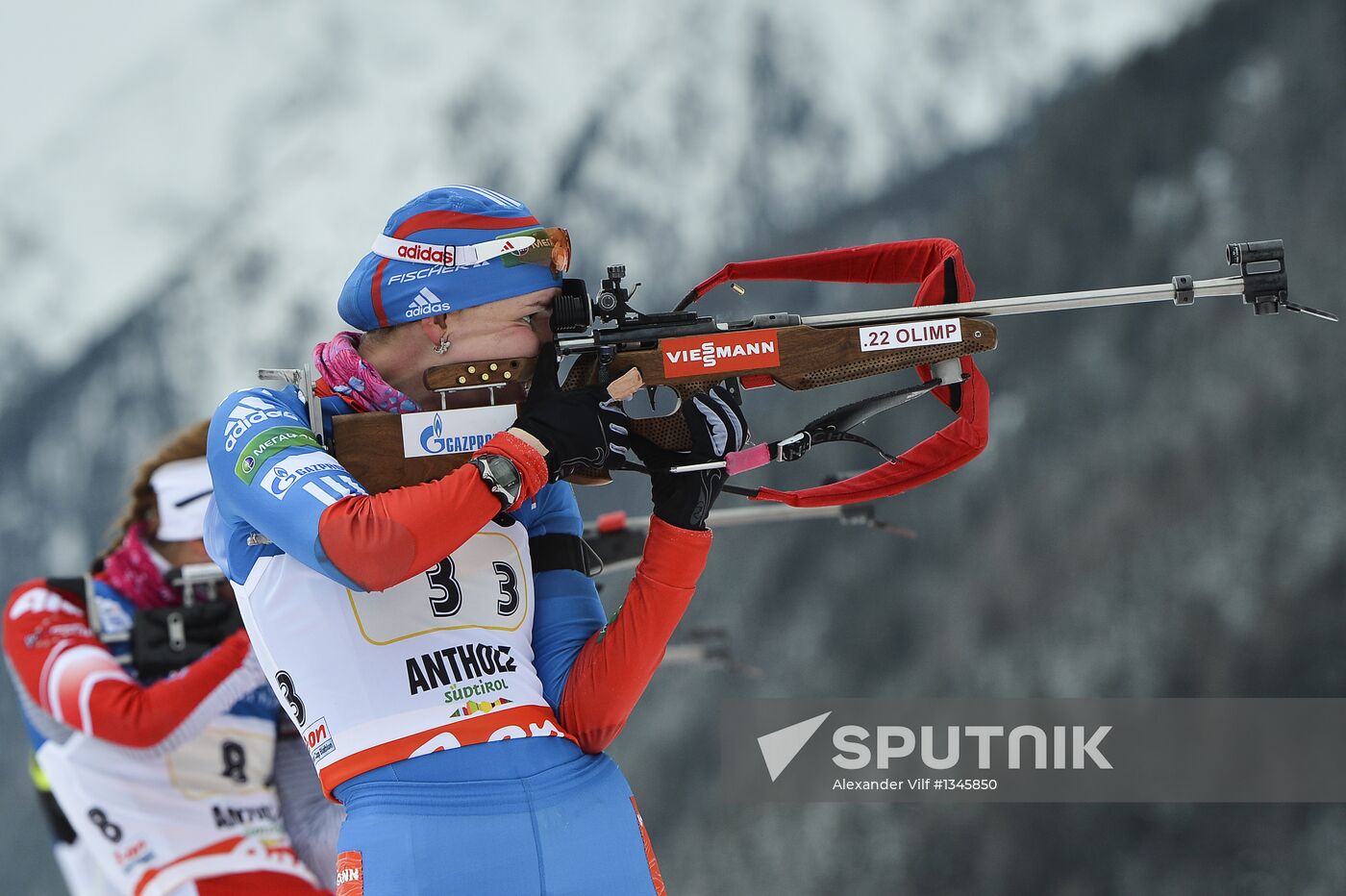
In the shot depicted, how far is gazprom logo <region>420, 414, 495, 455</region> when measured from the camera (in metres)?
1.40

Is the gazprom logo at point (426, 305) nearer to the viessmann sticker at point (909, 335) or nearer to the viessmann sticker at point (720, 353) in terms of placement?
the viessmann sticker at point (720, 353)

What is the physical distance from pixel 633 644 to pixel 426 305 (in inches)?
17.2

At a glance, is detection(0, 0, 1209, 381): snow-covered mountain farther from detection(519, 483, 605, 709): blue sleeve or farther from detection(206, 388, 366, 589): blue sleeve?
detection(206, 388, 366, 589): blue sleeve

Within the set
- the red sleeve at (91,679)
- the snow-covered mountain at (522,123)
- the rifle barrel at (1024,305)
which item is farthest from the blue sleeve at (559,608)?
the snow-covered mountain at (522,123)

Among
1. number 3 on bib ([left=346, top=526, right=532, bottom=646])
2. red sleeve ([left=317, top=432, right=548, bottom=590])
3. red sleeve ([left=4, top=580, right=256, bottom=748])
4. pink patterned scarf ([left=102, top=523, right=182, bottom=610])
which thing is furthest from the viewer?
pink patterned scarf ([left=102, top=523, right=182, bottom=610])

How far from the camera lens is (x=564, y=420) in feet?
4.43

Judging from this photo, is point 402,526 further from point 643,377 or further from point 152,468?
point 152,468

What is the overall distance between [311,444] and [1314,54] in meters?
3.12

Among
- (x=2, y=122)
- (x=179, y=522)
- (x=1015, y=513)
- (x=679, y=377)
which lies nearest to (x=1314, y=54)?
(x=1015, y=513)

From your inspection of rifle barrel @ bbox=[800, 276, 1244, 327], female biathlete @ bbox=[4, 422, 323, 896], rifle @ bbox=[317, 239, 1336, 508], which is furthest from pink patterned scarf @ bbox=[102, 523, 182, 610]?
rifle barrel @ bbox=[800, 276, 1244, 327]

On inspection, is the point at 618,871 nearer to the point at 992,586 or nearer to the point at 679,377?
the point at 679,377

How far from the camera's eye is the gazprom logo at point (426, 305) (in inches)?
55.9

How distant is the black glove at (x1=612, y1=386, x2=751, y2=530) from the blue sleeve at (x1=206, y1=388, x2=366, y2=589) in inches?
13.5

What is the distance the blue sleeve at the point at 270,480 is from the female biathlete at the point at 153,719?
2.84 ft
